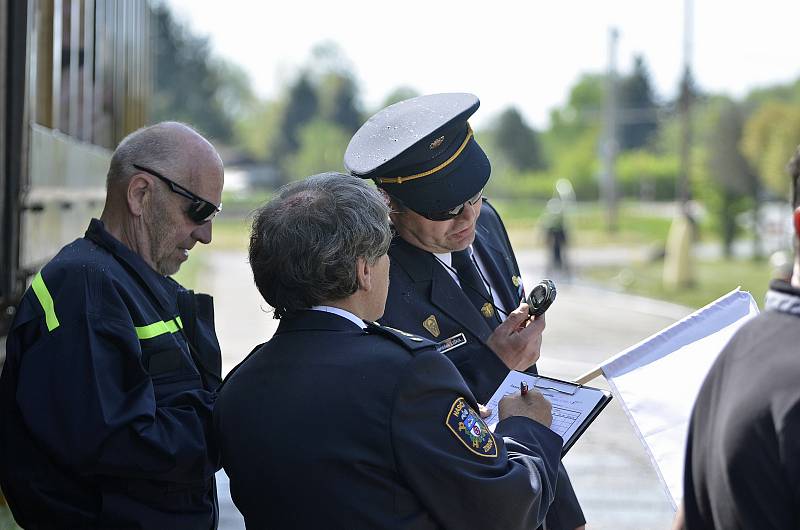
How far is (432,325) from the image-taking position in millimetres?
2861

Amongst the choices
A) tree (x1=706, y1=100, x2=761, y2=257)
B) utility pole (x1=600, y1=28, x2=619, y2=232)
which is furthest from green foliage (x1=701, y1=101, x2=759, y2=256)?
utility pole (x1=600, y1=28, x2=619, y2=232)

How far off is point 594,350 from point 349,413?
11703 mm

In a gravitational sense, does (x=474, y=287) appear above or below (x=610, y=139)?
above

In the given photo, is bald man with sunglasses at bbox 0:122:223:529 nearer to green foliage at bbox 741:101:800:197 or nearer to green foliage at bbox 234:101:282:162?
green foliage at bbox 741:101:800:197

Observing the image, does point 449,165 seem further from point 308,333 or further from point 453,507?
point 453,507

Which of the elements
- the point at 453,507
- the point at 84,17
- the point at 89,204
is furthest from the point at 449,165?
the point at 89,204

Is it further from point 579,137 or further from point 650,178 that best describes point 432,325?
point 579,137

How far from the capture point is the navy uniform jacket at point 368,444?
6.95 ft

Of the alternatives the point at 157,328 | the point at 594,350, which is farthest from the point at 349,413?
the point at 594,350

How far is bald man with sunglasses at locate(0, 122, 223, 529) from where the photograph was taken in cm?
250

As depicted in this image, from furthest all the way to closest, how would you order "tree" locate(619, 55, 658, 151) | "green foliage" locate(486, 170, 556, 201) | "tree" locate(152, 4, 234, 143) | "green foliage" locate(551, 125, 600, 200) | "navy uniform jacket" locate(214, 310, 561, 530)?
"tree" locate(619, 55, 658, 151) → "tree" locate(152, 4, 234, 143) → "green foliage" locate(551, 125, 600, 200) → "green foliage" locate(486, 170, 556, 201) → "navy uniform jacket" locate(214, 310, 561, 530)

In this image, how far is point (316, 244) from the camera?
2262mm

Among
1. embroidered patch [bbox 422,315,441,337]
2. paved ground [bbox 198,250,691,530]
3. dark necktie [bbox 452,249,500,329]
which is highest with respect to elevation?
dark necktie [bbox 452,249,500,329]

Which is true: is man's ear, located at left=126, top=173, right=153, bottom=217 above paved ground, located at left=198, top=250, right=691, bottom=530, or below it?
above
